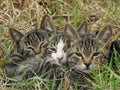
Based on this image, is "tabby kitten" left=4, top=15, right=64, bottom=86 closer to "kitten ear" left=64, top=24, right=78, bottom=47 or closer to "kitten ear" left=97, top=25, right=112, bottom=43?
"kitten ear" left=64, top=24, right=78, bottom=47

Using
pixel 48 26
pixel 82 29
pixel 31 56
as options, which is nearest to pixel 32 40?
pixel 31 56

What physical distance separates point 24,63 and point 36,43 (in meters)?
0.32

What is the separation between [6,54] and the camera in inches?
263

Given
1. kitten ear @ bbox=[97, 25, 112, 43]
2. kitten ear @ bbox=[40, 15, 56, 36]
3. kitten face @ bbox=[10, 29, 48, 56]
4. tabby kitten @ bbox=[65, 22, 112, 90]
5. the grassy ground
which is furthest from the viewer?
the grassy ground

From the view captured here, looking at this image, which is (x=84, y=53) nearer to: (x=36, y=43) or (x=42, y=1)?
(x=36, y=43)

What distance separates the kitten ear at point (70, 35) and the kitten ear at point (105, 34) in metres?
0.28

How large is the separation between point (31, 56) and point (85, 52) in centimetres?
69

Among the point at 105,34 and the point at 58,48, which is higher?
the point at 105,34

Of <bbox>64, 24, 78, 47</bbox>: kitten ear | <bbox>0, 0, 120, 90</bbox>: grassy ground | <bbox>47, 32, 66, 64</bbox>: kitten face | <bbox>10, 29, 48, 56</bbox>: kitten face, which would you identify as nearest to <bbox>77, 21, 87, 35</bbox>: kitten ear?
<bbox>47, 32, 66, 64</bbox>: kitten face

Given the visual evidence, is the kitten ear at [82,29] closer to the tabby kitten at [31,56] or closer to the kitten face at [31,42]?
the tabby kitten at [31,56]

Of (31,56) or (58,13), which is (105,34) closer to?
(31,56)

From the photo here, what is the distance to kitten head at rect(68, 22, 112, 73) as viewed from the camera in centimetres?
583

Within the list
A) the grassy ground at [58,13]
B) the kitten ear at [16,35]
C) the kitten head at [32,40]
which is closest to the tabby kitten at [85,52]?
the kitten head at [32,40]

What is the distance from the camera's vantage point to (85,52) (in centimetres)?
592
